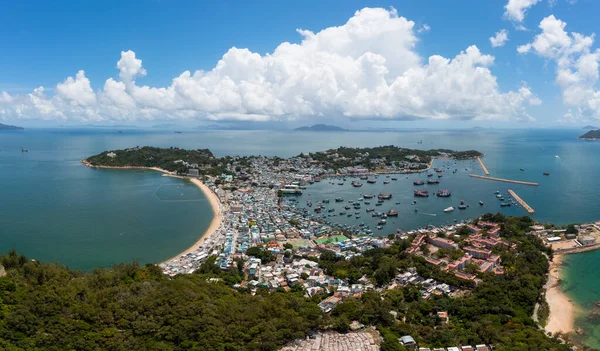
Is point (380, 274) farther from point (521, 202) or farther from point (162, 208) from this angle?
point (521, 202)

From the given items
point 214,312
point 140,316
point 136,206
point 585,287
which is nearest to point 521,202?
point 585,287

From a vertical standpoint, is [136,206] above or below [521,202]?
below

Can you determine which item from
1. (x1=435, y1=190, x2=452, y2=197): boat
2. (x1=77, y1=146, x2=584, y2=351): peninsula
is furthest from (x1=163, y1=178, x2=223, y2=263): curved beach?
(x1=435, y1=190, x2=452, y2=197): boat

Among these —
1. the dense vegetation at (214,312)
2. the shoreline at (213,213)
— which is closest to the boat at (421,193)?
the shoreline at (213,213)

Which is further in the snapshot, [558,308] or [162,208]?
[162,208]

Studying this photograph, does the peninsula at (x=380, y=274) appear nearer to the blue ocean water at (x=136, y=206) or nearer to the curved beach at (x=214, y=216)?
the curved beach at (x=214, y=216)

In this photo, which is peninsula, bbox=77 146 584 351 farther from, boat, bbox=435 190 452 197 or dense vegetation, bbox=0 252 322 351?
boat, bbox=435 190 452 197

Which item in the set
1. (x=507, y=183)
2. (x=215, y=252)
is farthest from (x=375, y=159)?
(x=215, y=252)
